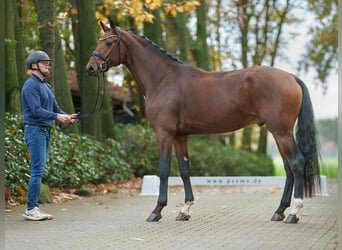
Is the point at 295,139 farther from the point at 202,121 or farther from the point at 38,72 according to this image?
the point at 38,72

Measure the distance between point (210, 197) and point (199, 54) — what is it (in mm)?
13107

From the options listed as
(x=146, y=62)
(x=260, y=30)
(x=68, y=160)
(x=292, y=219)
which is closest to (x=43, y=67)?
(x=146, y=62)

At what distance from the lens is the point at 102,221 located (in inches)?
371

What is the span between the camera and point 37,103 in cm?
894

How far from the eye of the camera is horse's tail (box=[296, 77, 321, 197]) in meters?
9.23

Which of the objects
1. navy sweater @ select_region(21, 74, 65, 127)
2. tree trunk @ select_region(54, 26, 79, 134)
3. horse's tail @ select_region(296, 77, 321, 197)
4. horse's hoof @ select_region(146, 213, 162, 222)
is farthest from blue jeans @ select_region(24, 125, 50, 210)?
tree trunk @ select_region(54, 26, 79, 134)

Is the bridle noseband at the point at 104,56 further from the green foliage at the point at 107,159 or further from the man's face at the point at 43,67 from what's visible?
the green foliage at the point at 107,159

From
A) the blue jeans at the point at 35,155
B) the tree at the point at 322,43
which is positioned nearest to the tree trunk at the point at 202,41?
the tree at the point at 322,43

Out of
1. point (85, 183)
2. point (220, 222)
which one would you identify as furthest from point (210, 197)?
point (220, 222)

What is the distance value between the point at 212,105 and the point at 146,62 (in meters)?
1.26

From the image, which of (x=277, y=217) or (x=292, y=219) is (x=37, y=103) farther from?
(x=292, y=219)

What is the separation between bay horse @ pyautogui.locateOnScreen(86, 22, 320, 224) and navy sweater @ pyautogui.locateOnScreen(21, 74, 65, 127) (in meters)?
0.78

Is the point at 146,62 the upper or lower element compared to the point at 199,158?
upper

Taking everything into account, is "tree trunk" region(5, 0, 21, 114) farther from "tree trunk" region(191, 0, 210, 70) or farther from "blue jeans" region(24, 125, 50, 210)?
"tree trunk" region(191, 0, 210, 70)
